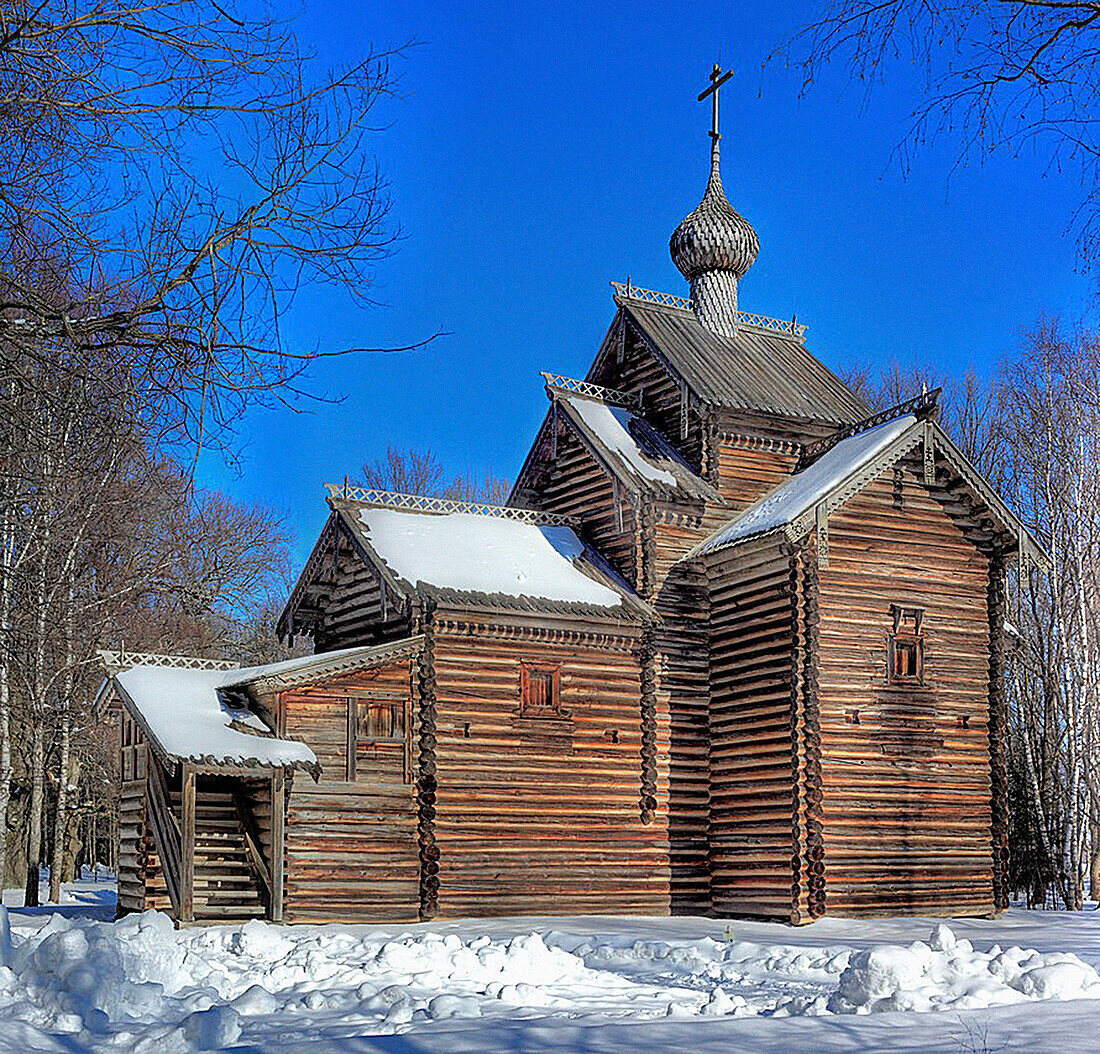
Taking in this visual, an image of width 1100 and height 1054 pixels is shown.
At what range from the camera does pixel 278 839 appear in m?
22.1

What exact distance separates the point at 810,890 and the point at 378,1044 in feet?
54.4

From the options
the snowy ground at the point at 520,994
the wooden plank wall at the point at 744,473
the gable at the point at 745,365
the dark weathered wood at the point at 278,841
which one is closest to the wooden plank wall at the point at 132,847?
the dark weathered wood at the point at 278,841

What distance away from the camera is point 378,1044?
901 centimetres

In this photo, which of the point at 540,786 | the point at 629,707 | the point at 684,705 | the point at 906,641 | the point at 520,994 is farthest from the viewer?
the point at 684,705

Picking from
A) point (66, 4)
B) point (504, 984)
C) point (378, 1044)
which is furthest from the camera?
point (504, 984)

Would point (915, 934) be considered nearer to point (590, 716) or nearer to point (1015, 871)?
point (590, 716)

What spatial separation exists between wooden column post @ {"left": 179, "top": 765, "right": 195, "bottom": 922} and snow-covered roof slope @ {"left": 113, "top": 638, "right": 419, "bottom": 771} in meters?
0.55

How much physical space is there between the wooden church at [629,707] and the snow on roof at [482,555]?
0.08m

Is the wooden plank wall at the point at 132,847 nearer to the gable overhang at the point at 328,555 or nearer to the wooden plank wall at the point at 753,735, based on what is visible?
the gable overhang at the point at 328,555

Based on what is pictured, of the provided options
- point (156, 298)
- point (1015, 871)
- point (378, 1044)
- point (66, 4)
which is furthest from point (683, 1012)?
point (1015, 871)

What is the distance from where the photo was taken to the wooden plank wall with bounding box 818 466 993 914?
25000mm

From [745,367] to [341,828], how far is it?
13785mm

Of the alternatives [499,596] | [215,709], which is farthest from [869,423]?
[215,709]

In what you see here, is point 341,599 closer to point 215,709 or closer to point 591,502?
point 215,709
